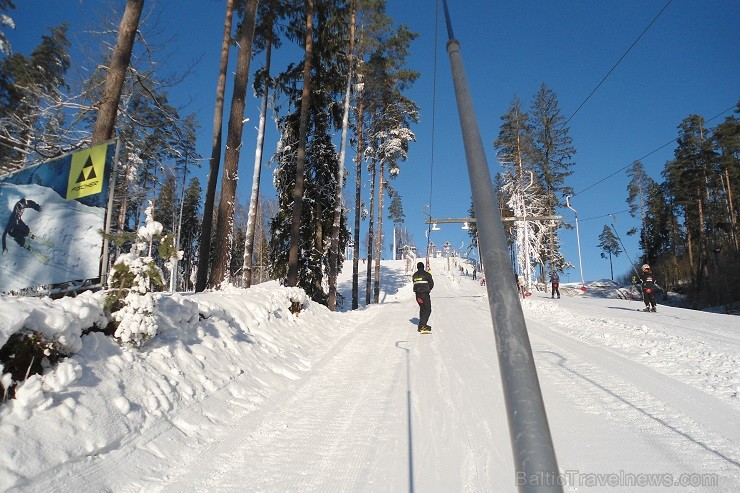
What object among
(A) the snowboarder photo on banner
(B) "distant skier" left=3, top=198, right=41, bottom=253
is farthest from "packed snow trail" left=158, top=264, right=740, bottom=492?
(A) the snowboarder photo on banner

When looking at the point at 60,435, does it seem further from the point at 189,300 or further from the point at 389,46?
the point at 389,46

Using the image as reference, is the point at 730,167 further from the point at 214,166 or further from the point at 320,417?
the point at 320,417

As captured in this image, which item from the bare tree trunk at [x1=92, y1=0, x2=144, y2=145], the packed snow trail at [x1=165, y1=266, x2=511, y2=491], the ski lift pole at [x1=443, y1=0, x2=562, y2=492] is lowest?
the packed snow trail at [x1=165, y1=266, x2=511, y2=491]

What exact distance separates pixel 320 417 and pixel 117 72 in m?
6.82

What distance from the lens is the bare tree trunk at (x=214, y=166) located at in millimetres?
11492

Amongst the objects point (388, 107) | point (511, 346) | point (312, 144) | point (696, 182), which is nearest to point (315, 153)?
point (312, 144)

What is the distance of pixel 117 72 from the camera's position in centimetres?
683

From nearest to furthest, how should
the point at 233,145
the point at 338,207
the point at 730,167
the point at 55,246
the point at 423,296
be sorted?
the point at 55,246
the point at 423,296
the point at 233,145
the point at 338,207
the point at 730,167

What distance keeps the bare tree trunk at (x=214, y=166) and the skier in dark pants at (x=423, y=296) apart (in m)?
6.29

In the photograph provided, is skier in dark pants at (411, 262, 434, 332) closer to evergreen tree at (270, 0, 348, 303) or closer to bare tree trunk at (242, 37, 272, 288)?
evergreen tree at (270, 0, 348, 303)

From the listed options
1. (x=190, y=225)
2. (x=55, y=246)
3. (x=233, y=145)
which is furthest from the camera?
(x=190, y=225)

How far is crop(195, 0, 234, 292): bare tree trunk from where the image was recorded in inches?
452

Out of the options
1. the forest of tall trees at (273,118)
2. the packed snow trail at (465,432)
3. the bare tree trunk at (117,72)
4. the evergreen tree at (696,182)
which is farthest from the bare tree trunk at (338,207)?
the evergreen tree at (696,182)

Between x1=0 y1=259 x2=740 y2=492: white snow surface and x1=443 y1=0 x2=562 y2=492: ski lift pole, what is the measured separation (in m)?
0.07
